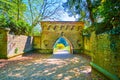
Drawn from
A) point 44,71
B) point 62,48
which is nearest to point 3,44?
point 44,71

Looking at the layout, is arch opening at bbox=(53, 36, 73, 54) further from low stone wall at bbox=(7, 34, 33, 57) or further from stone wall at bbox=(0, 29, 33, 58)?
stone wall at bbox=(0, 29, 33, 58)

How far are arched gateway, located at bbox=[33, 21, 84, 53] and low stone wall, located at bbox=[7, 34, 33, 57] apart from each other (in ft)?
7.69

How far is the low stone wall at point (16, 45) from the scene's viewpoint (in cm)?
1294

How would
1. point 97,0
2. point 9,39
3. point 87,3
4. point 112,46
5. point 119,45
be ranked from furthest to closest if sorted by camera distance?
point 87,3
point 97,0
point 9,39
point 112,46
point 119,45

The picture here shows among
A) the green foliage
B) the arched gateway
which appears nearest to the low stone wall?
the green foliage

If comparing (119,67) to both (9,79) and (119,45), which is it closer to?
(119,45)

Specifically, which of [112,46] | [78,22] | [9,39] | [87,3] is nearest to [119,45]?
[112,46]

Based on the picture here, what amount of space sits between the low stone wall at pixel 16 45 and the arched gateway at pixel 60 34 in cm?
234

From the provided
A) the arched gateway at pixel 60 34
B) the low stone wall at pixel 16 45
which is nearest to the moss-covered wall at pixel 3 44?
the low stone wall at pixel 16 45

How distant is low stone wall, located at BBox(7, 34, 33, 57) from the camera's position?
12.9 m

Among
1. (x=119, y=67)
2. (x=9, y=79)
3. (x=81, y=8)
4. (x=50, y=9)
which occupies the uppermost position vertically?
(x=50, y=9)

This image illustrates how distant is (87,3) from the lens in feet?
51.1

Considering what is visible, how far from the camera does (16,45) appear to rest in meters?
14.7

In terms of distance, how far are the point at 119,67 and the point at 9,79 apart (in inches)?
160
